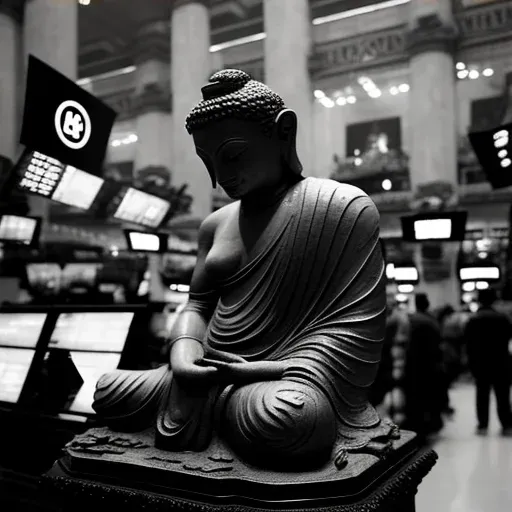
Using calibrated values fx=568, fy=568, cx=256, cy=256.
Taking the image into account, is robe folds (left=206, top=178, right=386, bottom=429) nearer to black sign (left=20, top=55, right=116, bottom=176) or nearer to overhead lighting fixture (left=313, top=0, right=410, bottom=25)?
black sign (left=20, top=55, right=116, bottom=176)

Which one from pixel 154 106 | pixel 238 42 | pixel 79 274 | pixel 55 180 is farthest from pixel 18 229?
pixel 238 42

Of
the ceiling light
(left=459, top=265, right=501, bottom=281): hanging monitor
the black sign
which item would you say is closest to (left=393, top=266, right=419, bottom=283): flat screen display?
(left=459, top=265, right=501, bottom=281): hanging monitor

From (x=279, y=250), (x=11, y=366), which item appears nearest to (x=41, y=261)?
(x=11, y=366)

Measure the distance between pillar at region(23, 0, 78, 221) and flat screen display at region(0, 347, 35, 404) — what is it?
5.02m

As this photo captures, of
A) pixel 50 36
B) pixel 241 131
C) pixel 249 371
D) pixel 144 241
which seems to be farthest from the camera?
pixel 50 36

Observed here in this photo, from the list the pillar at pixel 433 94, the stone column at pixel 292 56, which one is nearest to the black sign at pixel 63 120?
the stone column at pixel 292 56

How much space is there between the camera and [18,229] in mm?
7152

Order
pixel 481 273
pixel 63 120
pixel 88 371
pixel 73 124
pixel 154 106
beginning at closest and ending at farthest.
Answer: pixel 88 371 → pixel 63 120 → pixel 73 124 → pixel 481 273 → pixel 154 106

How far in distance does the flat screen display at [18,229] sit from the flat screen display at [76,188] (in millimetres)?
905

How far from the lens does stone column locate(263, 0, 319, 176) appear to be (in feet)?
28.8

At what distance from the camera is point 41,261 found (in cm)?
898

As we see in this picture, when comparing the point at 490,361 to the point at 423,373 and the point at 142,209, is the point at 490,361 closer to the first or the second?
the point at 423,373

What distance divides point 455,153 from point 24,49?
6939 millimetres

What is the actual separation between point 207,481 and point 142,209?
7.15 meters
